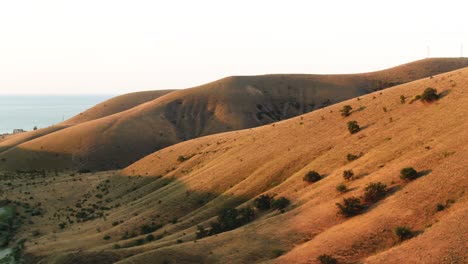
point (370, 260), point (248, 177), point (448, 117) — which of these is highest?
point (448, 117)

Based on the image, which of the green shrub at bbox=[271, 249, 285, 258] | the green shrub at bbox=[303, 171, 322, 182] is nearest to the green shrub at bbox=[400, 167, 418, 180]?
the green shrub at bbox=[303, 171, 322, 182]

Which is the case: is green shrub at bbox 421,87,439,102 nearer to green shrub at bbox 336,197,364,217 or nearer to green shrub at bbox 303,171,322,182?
green shrub at bbox 303,171,322,182

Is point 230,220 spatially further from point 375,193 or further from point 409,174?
point 409,174

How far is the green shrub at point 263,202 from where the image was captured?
42812mm

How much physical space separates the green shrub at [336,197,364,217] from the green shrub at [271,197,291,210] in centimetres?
752

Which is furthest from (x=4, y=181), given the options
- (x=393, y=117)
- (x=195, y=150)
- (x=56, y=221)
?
(x=393, y=117)

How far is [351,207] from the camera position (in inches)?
1337

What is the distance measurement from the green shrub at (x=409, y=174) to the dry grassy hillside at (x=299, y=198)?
0.39 m

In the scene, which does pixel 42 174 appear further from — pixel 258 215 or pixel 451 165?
pixel 451 165

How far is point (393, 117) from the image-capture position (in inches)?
1969

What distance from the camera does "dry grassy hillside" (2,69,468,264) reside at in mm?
30219

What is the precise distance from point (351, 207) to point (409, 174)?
5.73 m

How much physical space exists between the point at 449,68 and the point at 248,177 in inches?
6342

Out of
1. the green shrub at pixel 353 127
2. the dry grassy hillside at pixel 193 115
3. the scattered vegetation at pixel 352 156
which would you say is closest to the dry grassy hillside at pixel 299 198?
the scattered vegetation at pixel 352 156
